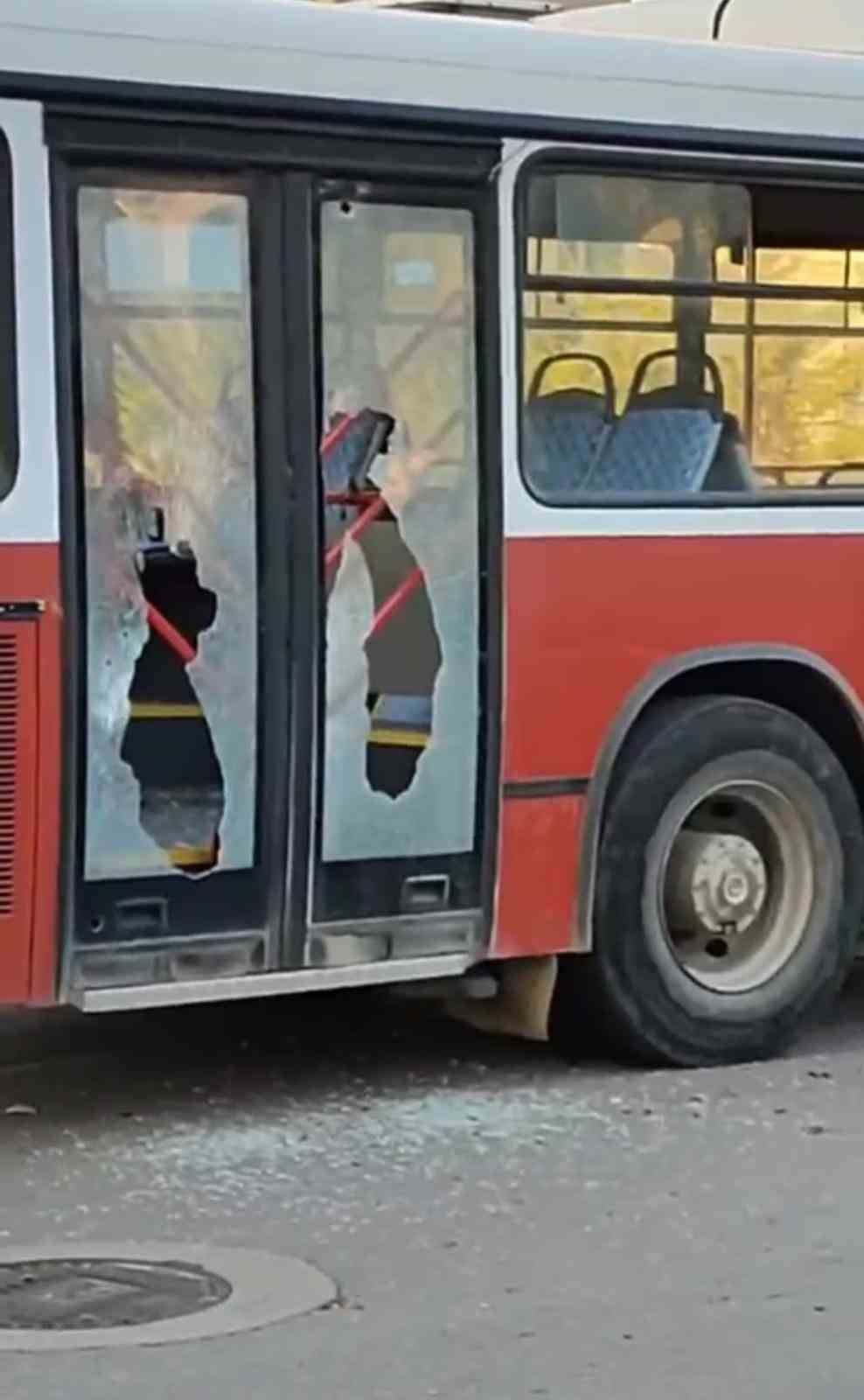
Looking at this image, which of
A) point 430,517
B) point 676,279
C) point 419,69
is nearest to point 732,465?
point 676,279

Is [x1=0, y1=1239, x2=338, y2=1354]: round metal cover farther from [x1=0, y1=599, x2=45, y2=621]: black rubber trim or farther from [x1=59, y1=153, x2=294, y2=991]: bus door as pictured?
[x1=0, y1=599, x2=45, y2=621]: black rubber trim

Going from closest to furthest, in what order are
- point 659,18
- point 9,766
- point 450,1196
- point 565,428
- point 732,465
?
point 450,1196, point 9,766, point 565,428, point 732,465, point 659,18

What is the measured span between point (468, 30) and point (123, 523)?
1.74m

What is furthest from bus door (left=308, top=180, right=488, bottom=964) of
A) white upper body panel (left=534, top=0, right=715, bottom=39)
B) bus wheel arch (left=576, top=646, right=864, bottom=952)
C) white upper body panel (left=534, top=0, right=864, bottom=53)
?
white upper body panel (left=534, top=0, right=715, bottom=39)

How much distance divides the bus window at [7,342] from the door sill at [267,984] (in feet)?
4.38

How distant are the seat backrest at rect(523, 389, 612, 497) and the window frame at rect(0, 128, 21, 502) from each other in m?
1.59

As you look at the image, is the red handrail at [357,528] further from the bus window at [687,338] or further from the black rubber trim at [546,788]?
the black rubber trim at [546,788]

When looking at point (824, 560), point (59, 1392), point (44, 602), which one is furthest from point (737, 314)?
point (59, 1392)

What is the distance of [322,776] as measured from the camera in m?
8.41

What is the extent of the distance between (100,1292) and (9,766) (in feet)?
4.95

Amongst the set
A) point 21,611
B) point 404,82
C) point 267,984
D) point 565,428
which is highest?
point 404,82

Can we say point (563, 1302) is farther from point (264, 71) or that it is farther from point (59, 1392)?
point (264, 71)

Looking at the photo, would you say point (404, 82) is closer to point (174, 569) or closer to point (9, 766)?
point (174, 569)

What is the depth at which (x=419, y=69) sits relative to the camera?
27.8 ft
